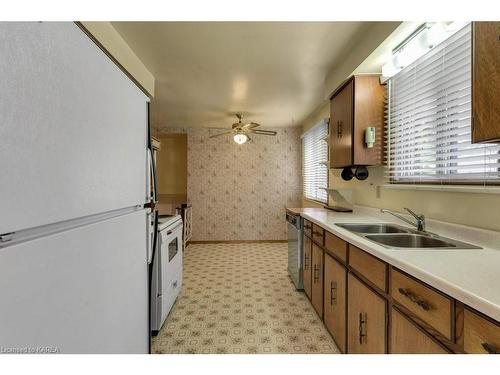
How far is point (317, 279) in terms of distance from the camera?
239 centimetres

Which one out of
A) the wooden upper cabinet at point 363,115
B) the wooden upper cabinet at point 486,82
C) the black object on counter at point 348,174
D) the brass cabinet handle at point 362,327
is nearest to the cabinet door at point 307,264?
the black object on counter at point 348,174

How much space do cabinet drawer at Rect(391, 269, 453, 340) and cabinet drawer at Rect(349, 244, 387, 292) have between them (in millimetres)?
76

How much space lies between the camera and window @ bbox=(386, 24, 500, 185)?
1.50 m

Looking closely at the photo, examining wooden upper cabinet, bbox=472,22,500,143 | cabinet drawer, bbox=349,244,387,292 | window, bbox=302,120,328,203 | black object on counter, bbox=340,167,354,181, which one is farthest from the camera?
window, bbox=302,120,328,203

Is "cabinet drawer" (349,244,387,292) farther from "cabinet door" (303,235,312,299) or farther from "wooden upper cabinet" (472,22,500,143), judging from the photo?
"cabinet door" (303,235,312,299)

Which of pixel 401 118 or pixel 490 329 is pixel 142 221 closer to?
pixel 490 329

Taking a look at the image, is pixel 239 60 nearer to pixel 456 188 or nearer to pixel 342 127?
pixel 342 127

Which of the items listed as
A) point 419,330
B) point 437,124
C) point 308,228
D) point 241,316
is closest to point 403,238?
point 437,124

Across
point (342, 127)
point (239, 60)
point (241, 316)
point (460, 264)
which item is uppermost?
point (239, 60)

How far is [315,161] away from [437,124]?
116 inches

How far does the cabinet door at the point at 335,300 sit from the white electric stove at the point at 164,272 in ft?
4.43

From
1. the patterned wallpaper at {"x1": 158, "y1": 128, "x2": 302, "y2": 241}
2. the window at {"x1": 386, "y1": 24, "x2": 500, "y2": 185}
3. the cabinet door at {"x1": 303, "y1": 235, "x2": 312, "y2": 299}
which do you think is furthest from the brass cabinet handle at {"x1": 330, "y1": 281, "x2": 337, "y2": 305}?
Result: the patterned wallpaper at {"x1": 158, "y1": 128, "x2": 302, "y2": 241}

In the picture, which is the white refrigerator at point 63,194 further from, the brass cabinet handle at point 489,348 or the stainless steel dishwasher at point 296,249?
the stainless steel dishwasher at point 296,249

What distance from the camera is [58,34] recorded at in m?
0.64
